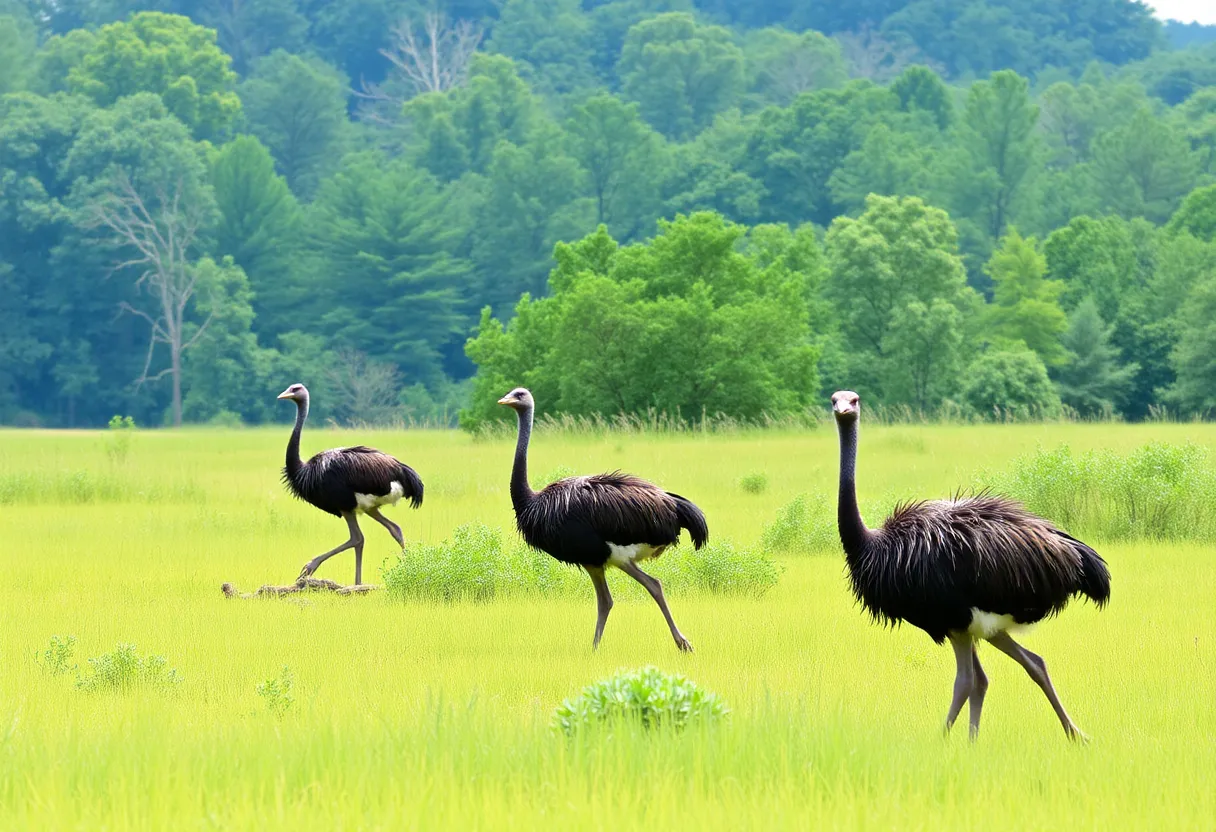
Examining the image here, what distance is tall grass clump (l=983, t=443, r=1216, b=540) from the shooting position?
18.4 meters

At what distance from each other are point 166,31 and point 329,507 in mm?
83435

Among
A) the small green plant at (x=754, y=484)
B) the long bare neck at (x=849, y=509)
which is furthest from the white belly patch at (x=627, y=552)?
the small green plant at (x=754, y=484)

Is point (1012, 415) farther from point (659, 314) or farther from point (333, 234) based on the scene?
point (333, 234)

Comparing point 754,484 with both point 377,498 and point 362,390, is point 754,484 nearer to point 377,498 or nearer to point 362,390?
point 377,498

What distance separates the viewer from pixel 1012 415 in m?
51.7

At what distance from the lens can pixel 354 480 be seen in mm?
16000

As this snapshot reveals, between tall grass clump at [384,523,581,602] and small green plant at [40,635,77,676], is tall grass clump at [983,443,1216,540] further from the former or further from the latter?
small green plant at [40,635,77,676]

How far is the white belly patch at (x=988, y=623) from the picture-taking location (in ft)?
27.6

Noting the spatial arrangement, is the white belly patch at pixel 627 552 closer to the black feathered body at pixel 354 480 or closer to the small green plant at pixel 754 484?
the black feathered body at pixel 354 480

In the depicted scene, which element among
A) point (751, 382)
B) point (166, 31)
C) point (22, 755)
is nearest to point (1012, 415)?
point (751, 382)

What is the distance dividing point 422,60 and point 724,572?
4214 inches

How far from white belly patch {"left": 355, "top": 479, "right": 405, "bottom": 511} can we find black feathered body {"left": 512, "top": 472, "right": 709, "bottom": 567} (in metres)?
4.32

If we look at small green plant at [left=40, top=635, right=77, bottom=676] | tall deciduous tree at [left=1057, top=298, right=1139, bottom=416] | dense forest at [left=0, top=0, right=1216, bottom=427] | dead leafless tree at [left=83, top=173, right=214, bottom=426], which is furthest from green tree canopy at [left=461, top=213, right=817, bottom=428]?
small green plant at [left=40, top=635, right=77, bottom=676]

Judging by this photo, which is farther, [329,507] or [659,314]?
[659,314]
